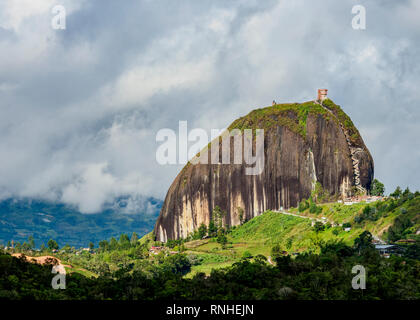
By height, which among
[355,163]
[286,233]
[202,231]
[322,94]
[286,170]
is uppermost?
[322,94]

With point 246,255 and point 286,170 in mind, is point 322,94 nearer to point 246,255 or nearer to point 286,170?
point 286,170

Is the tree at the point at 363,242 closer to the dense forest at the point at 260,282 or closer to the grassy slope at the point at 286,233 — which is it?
the dense forest at the point at 260,282

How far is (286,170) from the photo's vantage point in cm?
13062

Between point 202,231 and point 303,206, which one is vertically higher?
point 303,206

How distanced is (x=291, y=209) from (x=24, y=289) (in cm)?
6793

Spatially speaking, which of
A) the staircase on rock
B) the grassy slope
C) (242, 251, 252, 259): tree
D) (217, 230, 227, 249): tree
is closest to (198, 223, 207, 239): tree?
the grassy slope

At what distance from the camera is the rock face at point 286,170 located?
415 ft

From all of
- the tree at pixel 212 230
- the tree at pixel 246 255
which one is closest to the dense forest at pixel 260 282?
the tree at pixel 246 255

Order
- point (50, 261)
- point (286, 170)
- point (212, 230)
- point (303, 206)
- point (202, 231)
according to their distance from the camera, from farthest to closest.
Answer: point (286, 170) → point (202, 231) → point (212, 230) → point (303, 206) → point (50, 261)

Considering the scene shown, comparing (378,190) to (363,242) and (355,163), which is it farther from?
(363,242)

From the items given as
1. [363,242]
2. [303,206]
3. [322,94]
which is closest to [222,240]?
[303,206]

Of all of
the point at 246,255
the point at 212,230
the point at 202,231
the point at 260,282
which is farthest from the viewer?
the point at 202,231

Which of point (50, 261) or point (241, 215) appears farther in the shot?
point (241, 215)

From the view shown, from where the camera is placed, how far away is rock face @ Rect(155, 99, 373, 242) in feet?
415
